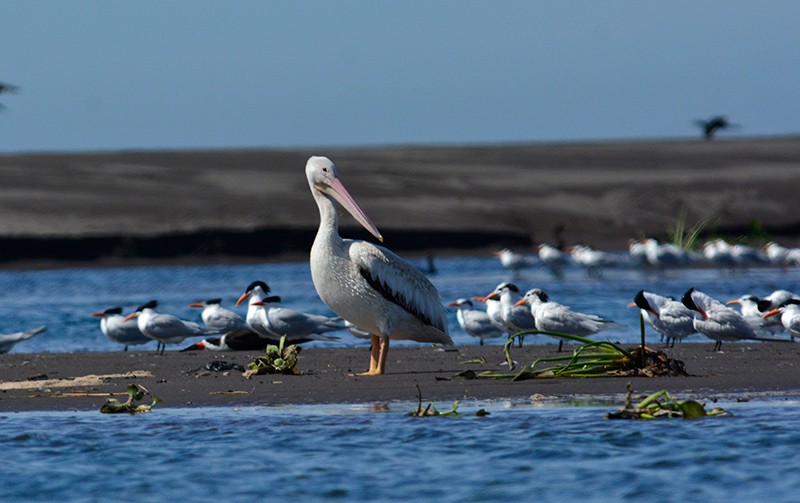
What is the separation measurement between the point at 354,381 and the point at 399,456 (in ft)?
10.7

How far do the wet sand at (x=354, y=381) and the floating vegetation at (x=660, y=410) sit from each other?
84 cm

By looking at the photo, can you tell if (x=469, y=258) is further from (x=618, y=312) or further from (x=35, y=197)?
(x=618, y=312)

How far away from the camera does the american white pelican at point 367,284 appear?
12.3 meters

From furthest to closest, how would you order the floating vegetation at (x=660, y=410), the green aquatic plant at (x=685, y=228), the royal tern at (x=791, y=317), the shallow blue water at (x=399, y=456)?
the green aquatic plant at (x=685, y=228) < the royal tern at (x=791, y=317) < the floating vegetation at (x=660, y=410) < the shallow blue water at (x=399, y=456)

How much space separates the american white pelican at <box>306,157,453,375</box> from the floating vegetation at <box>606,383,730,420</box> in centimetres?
313

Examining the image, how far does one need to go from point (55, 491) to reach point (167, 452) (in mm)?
993

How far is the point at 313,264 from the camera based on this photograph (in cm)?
1244

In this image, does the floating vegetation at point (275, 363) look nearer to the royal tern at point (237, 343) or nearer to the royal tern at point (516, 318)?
the royal tern at point (237, 343)

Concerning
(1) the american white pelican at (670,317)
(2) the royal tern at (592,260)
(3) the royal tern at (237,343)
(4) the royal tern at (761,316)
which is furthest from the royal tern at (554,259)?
(3) the royal tern at (237,343)

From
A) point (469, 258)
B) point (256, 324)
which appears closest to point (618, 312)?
point (256, 324)

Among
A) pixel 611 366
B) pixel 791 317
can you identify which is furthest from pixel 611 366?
pixel 791 317

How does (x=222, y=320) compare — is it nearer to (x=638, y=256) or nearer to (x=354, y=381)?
(x=354, y=381)

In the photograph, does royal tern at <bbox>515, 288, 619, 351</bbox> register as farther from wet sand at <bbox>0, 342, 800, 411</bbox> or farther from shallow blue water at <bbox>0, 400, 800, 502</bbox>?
shallow blue water at <bbox>0, 400, 800, 502</bbox>

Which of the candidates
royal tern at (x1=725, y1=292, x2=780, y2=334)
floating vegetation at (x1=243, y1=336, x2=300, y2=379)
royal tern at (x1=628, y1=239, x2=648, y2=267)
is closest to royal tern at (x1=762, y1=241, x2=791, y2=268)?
royal tern at (x1=628, y1=239, x2=648, y2=267)
